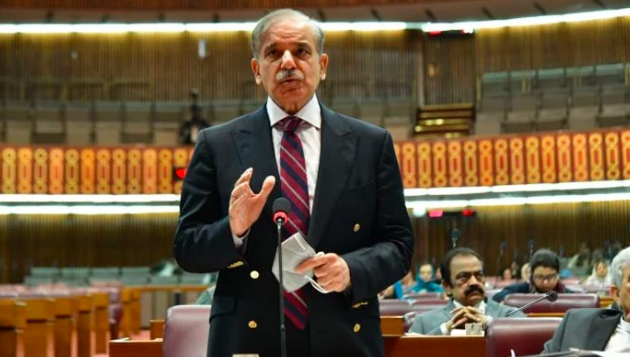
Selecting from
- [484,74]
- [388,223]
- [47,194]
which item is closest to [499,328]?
[388,223]

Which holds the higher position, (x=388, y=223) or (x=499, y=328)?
(x=388, y=223)

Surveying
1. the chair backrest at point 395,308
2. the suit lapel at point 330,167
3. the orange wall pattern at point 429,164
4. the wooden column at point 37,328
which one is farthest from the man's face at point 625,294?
the orange wall pattern at point 429,164

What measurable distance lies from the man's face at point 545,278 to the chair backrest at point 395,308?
149 centimetres

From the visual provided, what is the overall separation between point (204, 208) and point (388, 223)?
464mm

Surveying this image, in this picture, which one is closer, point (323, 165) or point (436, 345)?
point (323, 165)

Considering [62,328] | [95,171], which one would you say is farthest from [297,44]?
[95,171]

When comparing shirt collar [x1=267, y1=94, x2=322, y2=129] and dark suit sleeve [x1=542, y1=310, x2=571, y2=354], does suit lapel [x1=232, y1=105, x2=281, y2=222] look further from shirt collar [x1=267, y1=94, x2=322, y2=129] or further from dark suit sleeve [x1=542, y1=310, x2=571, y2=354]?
dark suit sleeve [x1=542, y1=310, x2=571, y2=354]

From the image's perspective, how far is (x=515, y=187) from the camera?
64.7ft

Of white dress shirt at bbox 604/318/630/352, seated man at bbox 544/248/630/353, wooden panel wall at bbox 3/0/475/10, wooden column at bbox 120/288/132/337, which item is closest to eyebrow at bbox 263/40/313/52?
seated man at bbox 544/248/630/353

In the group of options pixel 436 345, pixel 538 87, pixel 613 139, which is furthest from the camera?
pixel 538 87

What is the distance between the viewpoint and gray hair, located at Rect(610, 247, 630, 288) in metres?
4.00

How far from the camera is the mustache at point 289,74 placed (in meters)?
2.51

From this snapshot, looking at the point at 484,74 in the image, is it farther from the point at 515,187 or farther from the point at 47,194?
the point at 47,194

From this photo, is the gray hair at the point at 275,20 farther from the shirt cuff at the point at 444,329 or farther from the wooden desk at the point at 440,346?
the shirt cuff at the point at 444,329
